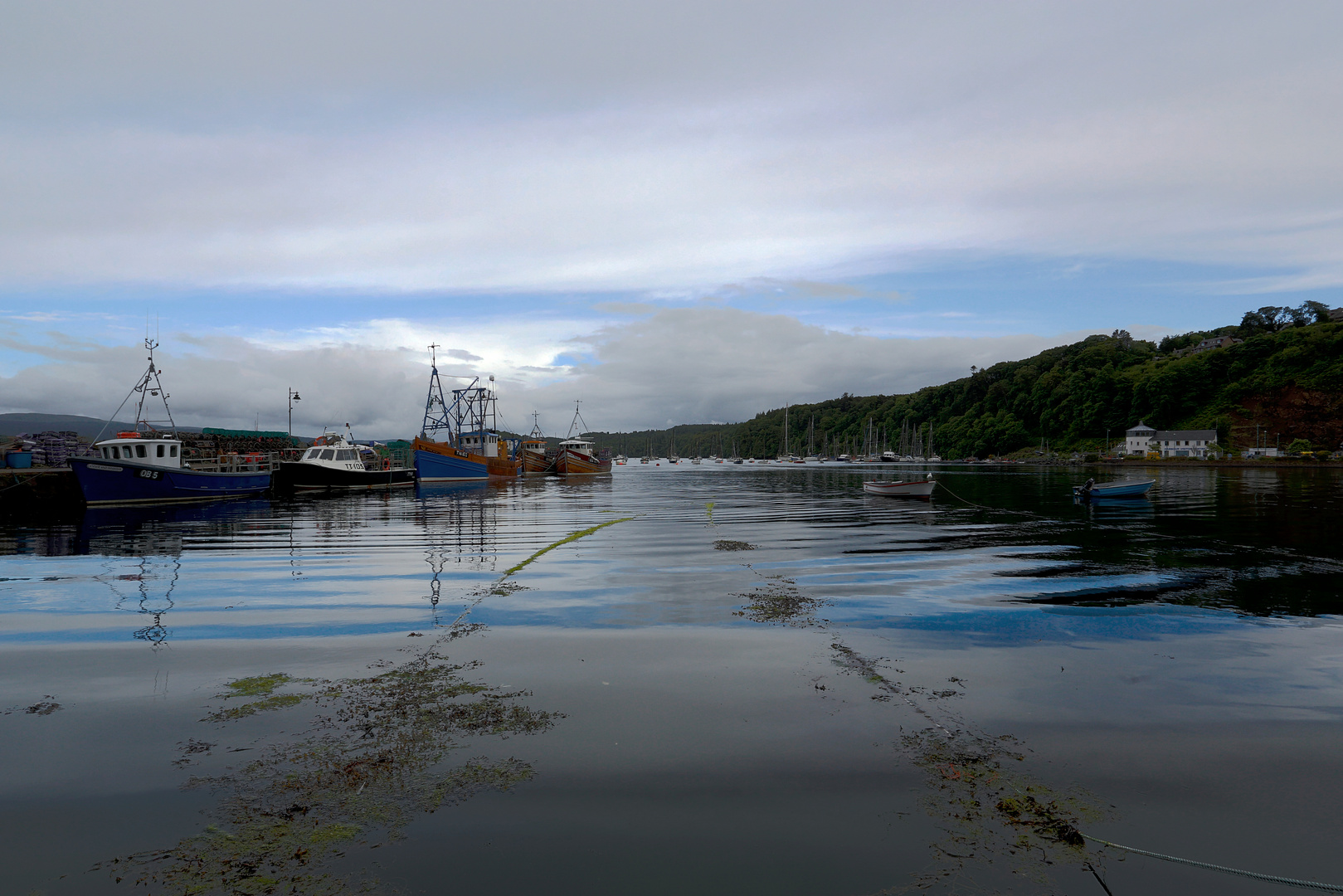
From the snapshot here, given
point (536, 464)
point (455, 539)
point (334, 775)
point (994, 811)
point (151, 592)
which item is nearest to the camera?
point (994, 811)

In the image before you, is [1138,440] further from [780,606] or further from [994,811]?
[994,811]

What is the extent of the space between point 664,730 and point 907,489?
45.1 meters

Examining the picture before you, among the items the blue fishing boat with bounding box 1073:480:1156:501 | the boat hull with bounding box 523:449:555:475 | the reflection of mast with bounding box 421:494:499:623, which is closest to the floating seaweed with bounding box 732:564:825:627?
the reflection of mast with bounding box 421:494:499:623

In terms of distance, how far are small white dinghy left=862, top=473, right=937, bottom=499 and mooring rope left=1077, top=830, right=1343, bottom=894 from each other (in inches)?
1709

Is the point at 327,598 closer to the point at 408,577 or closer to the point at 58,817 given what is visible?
the point at 408,577

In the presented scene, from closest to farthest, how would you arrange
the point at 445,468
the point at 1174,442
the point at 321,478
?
the point at 321,478, the point at 445,468, the point at 1174,442

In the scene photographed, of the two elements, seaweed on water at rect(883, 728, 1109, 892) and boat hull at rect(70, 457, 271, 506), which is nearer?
seaweed on water at rect(883, 728, 1109, 892)

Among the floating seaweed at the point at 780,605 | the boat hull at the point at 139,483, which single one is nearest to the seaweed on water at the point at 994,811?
the floating seaweed at the point at 780,605

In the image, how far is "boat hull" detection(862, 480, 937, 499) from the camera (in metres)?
47.8

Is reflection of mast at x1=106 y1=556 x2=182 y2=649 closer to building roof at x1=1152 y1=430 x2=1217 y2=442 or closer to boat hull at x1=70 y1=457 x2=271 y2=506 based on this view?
boat hull at x1=70 y1=457 x2=271 y2=506

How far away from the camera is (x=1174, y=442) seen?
495 feet

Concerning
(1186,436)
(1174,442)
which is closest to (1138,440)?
(1174,442)

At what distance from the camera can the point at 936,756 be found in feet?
21.9

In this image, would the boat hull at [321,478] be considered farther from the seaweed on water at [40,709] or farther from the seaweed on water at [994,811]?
the seaweed on water at [994,811]
